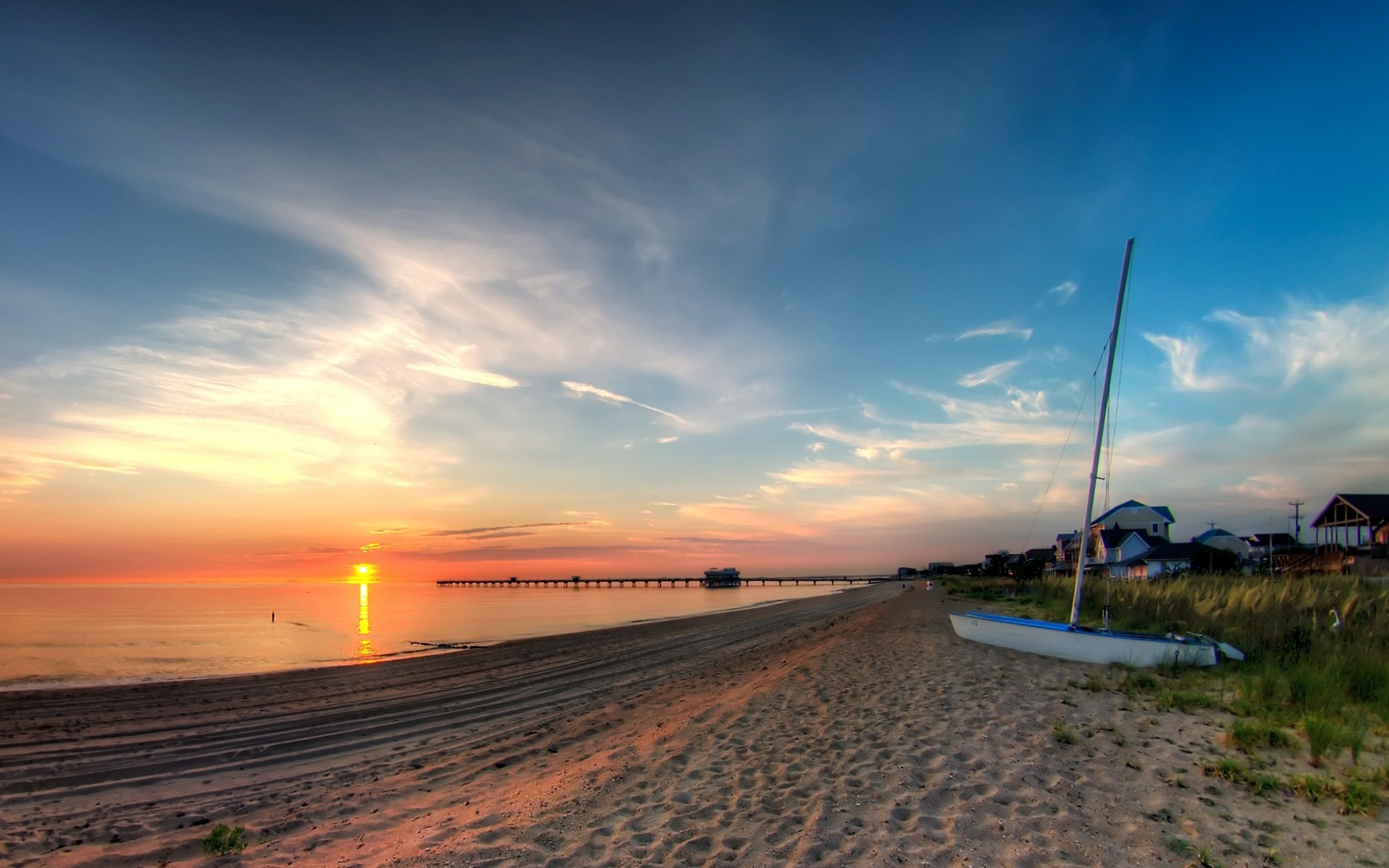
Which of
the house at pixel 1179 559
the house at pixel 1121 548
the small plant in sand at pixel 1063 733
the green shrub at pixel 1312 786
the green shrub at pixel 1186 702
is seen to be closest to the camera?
the green shrub at pixel 1312 786

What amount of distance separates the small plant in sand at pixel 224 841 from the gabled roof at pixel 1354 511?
58.5 meters

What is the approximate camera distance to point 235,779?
32.1 ft

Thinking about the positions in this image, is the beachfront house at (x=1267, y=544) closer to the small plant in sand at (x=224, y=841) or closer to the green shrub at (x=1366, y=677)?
the green shrub at (x=1366, y=677)

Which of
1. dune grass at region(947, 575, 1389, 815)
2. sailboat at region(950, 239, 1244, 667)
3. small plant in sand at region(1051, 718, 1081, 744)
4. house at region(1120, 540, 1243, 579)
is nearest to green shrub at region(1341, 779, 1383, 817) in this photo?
dune grass at region(947, 575, 1389, 815)

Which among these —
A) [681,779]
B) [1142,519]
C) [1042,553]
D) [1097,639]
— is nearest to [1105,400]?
[1097,639]

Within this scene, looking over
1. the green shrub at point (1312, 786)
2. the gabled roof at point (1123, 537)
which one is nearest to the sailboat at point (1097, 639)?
the green shrub at point (1312, 786)

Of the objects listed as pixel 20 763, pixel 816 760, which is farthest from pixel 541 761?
pixel 20 763

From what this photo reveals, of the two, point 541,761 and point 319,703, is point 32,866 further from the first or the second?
point 319,703

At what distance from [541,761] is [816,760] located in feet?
13.3

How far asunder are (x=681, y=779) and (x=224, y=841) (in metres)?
4.82

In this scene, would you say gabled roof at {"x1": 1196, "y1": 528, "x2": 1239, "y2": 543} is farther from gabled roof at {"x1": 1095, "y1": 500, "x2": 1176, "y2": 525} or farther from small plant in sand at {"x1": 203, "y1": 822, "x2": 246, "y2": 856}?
small plant in sand at {"x1": 203, "y1": 822, "x2": 246, "y2": 856}

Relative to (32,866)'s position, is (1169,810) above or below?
above

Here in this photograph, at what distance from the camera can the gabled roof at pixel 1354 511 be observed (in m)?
41.8

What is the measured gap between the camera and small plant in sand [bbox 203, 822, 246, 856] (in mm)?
6727
